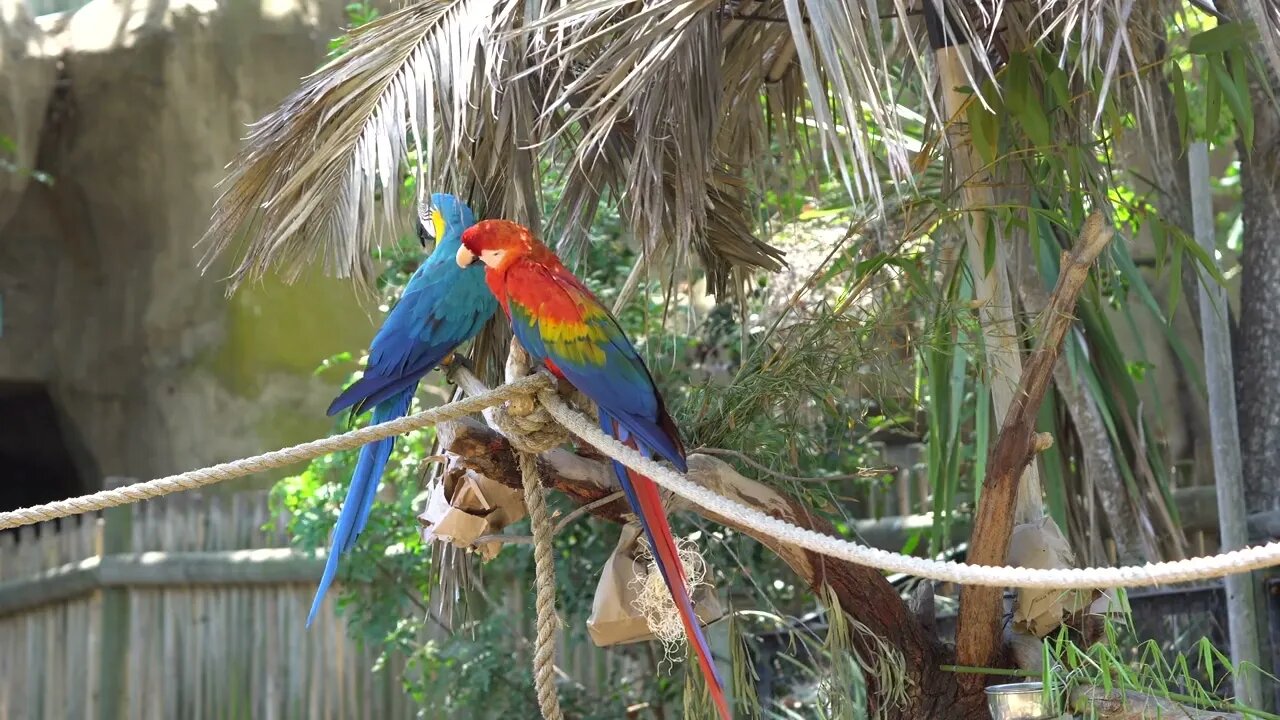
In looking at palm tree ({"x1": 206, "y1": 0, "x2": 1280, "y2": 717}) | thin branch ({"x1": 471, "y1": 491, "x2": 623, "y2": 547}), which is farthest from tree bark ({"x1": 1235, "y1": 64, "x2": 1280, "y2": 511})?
thin branch ({"x1": 471, "y1": 491, "x2": 623, "y2": 547})

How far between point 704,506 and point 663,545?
25cm

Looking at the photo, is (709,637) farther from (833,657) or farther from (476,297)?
(476,297)

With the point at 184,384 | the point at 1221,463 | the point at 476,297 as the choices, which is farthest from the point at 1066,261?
the point at 184,384

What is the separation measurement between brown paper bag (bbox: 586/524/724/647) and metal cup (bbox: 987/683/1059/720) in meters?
0.56

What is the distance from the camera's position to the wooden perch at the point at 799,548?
7.00ft

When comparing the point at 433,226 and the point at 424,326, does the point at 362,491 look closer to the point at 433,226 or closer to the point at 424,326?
the point at 424,326

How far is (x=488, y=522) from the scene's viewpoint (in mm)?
2281

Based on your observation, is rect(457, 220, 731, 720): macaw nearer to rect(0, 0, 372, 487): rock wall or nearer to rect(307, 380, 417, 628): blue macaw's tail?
rect(307, 380, 417, 628): blue macaw's tail

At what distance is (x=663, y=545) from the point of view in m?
1.91

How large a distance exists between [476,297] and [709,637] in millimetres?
948

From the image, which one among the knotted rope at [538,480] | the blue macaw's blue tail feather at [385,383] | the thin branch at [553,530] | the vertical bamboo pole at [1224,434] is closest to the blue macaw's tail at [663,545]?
the knotted rope at [538,480]

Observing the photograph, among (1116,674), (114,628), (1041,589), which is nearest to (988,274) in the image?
(1041,589)

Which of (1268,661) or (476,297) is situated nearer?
(476,297)

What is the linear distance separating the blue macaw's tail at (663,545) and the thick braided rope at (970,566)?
0.17m
